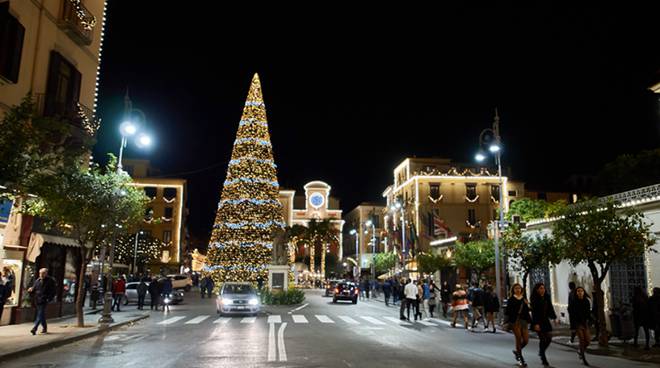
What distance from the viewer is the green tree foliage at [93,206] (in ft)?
54.6

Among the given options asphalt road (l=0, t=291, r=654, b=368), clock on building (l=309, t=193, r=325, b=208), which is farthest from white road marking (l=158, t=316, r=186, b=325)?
clock on building (l=309, t=193, r=325, b=208)

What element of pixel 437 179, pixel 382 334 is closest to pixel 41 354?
pixel 382 334

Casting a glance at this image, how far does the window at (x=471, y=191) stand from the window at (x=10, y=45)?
6564cm

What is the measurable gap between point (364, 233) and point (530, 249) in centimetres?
8446

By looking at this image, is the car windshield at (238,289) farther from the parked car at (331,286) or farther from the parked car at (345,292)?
the parked car at (331,286)

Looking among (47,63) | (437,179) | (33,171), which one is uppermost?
(437,179)

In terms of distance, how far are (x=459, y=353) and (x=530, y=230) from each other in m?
14.9

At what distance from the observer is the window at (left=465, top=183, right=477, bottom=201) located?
2933 inches

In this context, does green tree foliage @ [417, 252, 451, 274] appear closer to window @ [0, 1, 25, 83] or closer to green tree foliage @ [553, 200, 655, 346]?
green tree foliage @ [553, 200, 655, 346]

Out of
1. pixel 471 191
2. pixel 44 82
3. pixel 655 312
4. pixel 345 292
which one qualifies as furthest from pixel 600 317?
pixel 471 191

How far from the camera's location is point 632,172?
47344 mm

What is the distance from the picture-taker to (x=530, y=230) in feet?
85.6

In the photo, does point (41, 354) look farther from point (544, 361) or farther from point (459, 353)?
point (544, 361)

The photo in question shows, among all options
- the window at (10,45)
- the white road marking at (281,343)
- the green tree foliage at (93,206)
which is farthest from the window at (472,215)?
the window at (10,45)
